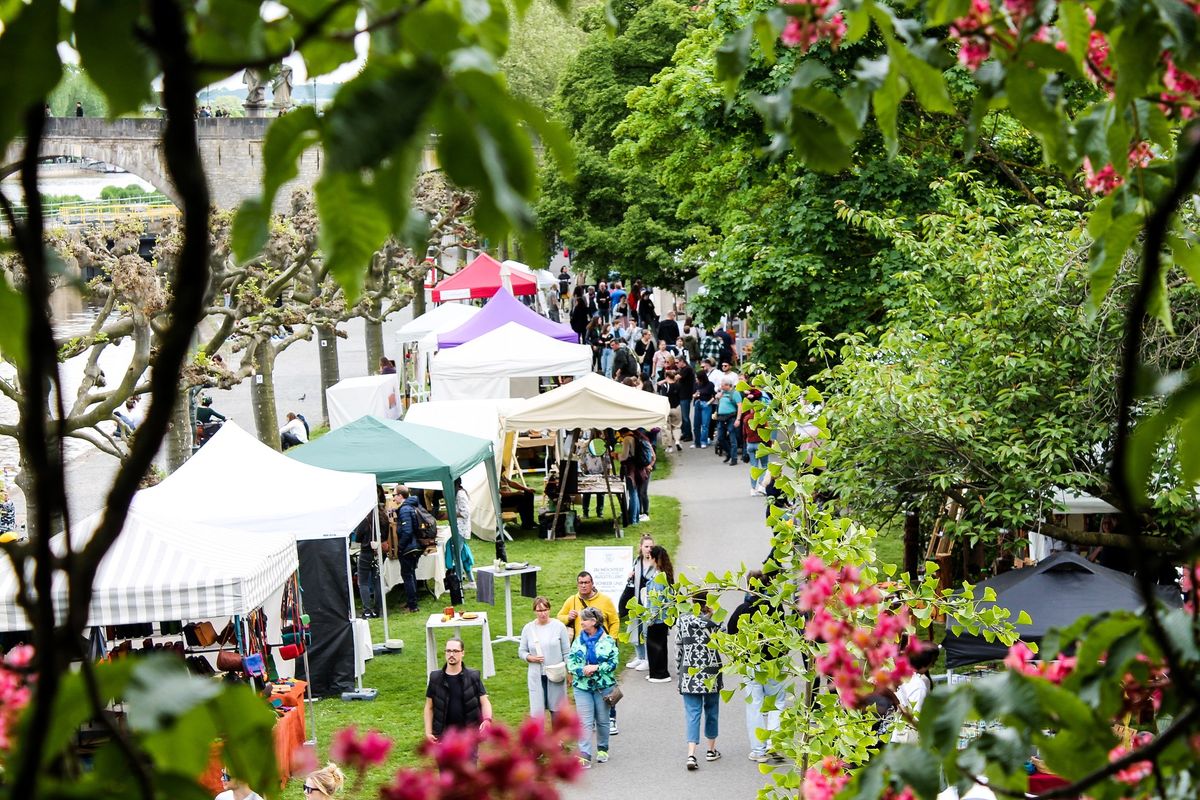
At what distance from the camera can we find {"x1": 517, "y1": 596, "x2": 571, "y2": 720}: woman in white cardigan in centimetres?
1237

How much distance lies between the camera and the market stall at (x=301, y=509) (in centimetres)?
1412

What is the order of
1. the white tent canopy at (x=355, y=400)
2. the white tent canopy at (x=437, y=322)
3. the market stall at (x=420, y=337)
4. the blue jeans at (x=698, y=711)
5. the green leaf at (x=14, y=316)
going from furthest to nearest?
1. the white tent canopy at (x=437, y=322)
2. the market stall at (x=420, y=337)
3. the white tent canopy at (x=355, y=400)
4. the blue jeans at (x=698, y=711)
5. the green leaf at (x=14, y=316)

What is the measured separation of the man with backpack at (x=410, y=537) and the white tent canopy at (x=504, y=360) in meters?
6.20

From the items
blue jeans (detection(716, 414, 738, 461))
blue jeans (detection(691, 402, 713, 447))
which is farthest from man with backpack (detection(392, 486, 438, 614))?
blue jeans (detection(691, 402, 713, 447))

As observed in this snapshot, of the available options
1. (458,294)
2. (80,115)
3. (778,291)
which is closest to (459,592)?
(778,291)

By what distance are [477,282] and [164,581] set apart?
26.8 m

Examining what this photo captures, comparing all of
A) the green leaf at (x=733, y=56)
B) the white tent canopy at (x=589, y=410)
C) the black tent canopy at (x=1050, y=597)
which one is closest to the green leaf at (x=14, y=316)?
the green leaf at (x=733, y=56)

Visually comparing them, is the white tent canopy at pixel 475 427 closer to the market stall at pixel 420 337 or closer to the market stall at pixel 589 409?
the market stall at pixel 589 409

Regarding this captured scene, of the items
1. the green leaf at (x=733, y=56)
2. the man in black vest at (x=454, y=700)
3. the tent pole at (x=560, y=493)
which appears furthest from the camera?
the tent pole at (x=560, y=493)

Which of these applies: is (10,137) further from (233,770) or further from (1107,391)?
(1107,391)

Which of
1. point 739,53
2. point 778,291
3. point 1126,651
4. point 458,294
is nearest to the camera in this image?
point 1126,651

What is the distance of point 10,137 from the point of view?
1.42 metres

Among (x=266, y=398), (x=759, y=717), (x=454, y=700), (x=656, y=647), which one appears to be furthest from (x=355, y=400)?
(x=454, y=700)

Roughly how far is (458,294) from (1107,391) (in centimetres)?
2836
